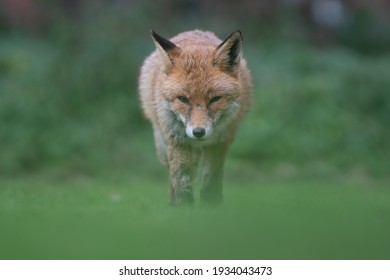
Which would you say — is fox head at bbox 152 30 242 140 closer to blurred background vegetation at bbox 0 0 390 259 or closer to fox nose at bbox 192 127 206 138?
fox nose at bbox 192 127 206 138

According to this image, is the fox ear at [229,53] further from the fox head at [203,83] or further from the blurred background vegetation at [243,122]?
the blurred background vegetation at [243,122]

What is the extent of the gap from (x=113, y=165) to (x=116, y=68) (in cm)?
264

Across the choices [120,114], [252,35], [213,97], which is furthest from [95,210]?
[252,35]

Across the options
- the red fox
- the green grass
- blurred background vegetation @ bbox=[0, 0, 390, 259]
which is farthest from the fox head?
blurred background vegetation @ bbox=[0, 0, 390, 259]

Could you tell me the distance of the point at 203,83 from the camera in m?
9.52

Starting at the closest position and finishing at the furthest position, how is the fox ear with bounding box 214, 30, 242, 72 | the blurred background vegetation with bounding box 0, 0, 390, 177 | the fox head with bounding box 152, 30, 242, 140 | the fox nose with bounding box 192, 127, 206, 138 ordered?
1. the fox nose with bounding box 192, 127, 206, 138
2. the fox head with bounding box 152, 30, 242, 140
3. the fox ear with bounding box 214, 30, 242, 72
4. the blurred background vegetation with bounding box 0, 0, 390, 177

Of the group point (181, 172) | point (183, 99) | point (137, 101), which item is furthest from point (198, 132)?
point (137, 101)

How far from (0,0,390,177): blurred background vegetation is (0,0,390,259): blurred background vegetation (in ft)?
0.09

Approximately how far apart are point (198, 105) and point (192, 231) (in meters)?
2.57

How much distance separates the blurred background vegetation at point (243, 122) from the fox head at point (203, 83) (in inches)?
66.6

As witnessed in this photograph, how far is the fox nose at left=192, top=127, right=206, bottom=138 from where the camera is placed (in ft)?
30.2

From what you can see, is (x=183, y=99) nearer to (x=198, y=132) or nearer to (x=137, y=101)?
(x=198, y=132)

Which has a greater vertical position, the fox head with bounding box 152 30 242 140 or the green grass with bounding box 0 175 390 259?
the fox head with bounding box 152 30 242 140

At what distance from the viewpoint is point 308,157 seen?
1816 cm
